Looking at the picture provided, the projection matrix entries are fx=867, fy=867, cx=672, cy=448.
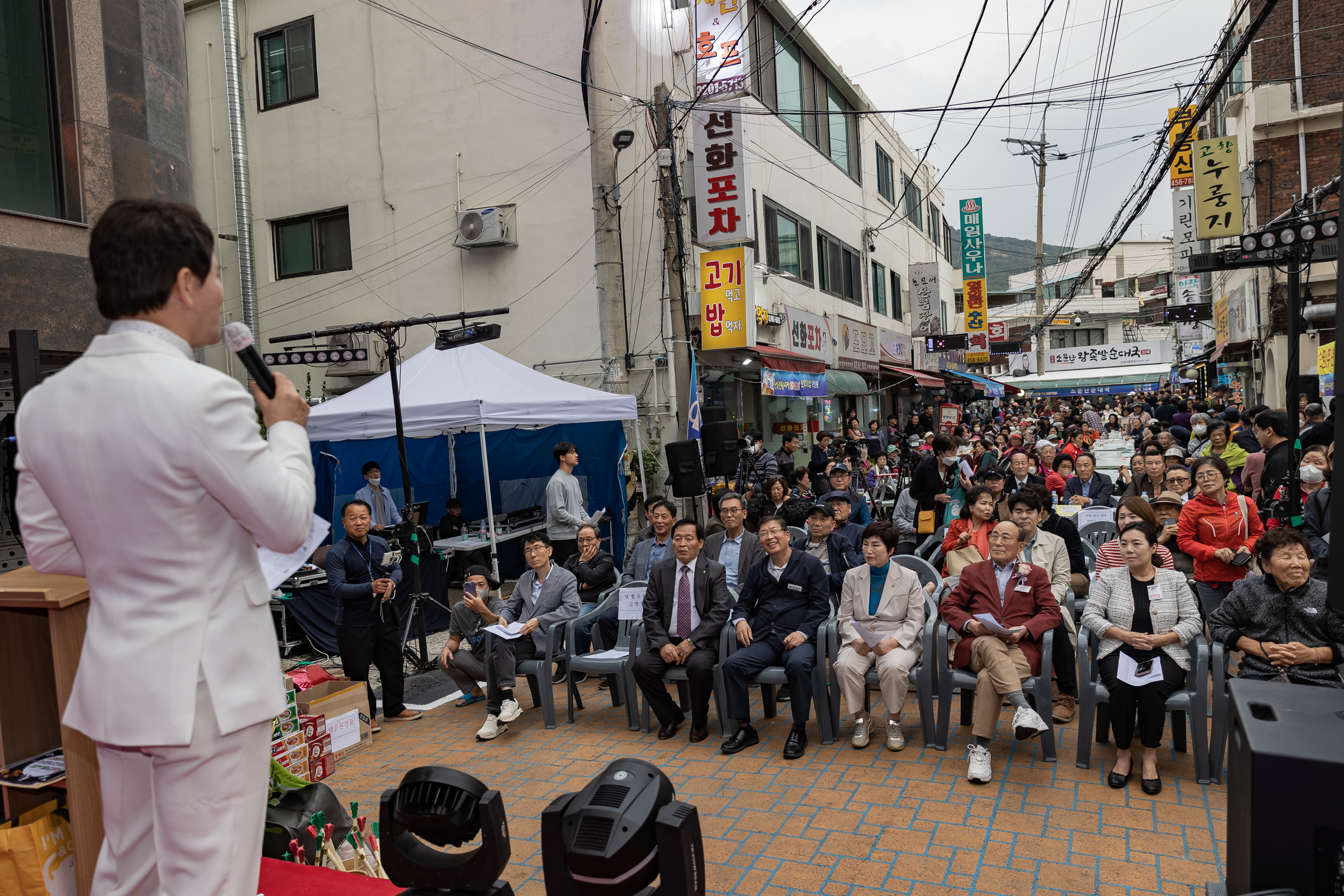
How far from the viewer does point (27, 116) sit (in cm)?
546

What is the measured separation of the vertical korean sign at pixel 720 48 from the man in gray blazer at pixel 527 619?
8716mm

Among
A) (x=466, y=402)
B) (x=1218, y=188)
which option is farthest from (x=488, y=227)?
(x=1218, y=188)

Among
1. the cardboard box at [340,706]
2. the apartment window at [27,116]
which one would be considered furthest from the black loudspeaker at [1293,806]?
the apartment window at [27,116]

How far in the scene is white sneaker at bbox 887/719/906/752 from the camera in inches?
210

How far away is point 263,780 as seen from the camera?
1.93 meters

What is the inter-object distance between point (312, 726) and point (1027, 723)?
13.9 feet

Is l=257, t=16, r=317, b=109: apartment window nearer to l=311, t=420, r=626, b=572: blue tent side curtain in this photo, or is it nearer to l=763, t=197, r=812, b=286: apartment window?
l=311, t=420, r=626, b=572: blue tent side curtain

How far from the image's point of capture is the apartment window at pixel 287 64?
1495 cm

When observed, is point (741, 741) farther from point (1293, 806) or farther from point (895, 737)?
point (1293, 806)

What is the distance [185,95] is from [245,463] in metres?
6.30

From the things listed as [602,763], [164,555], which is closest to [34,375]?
[164,555]

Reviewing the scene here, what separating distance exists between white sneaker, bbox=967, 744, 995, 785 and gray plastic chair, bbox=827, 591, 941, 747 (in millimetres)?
501

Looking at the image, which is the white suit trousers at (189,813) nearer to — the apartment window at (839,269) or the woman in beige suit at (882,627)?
the woman in beige suit at (882,627)

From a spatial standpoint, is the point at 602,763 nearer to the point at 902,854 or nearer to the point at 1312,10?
the point at 902,854
